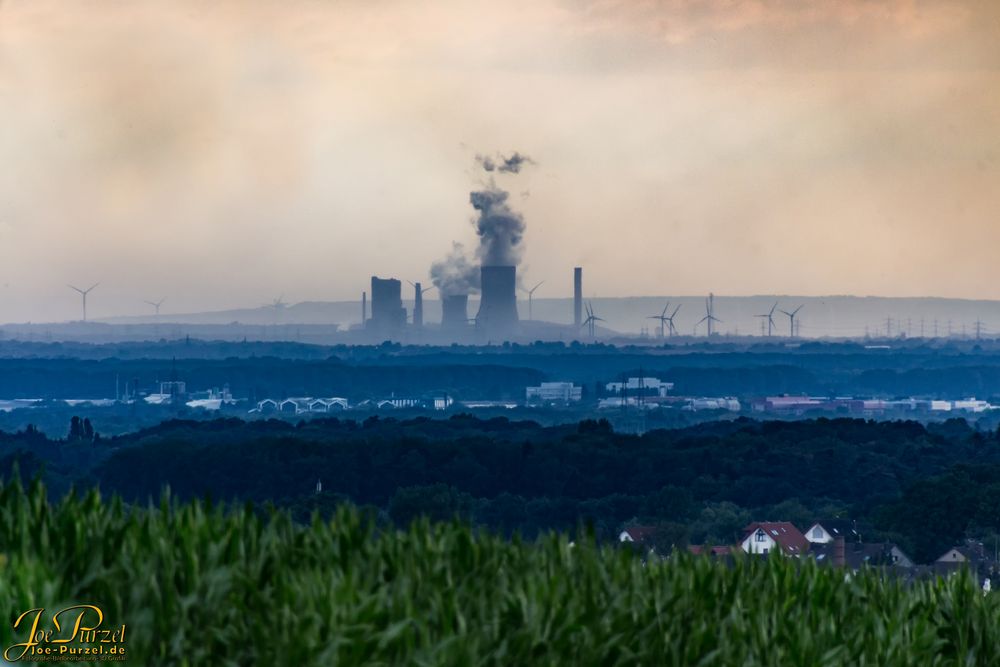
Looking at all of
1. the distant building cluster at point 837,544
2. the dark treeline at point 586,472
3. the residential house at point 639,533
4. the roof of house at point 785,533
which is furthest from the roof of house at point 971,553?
the residential house at point 639,533

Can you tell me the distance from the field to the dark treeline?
10549 cm

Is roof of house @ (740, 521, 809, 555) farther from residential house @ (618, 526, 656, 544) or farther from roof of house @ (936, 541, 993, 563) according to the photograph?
roof of house @ (936, 541, 993, 563)

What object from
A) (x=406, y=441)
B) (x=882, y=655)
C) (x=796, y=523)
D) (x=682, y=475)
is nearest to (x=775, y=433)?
(x=682, y=475)

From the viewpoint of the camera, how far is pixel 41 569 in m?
13.9

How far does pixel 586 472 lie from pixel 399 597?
475 feet

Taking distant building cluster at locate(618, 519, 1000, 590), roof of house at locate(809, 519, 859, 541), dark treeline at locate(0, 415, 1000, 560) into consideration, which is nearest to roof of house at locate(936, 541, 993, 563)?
distant building cluster at locate(618, 519, 1000, 590)

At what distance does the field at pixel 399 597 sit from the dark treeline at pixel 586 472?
105 metres

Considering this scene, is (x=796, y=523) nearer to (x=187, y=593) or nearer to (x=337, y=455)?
(x=337, y=455)

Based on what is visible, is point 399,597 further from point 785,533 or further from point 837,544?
point 785,533

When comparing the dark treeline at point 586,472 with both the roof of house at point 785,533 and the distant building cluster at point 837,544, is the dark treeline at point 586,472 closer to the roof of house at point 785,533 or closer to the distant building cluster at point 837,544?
the distant building cluster at point 837,544

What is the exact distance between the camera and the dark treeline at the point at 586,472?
13350 cm

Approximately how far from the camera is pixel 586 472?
158875 mm

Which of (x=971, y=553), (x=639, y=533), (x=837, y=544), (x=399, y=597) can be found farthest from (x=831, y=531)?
(x=399, y=597)

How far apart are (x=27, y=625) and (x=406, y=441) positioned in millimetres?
151827
